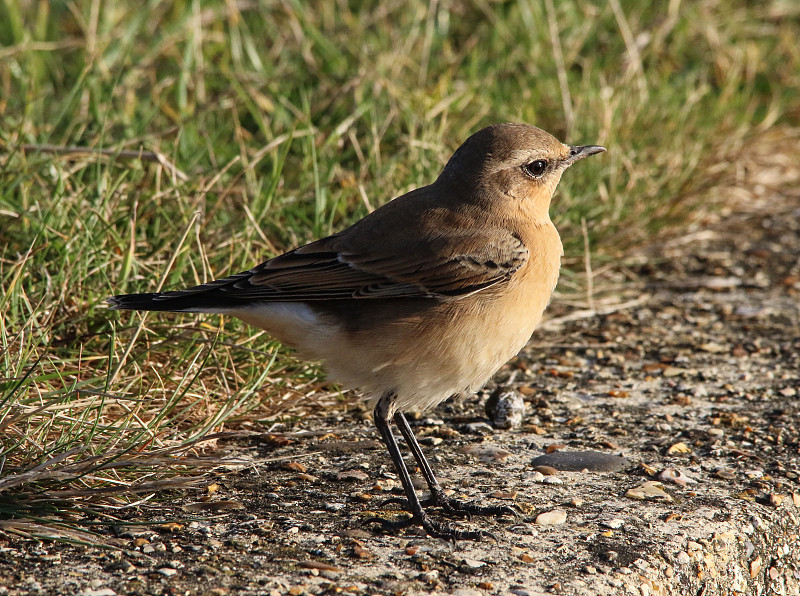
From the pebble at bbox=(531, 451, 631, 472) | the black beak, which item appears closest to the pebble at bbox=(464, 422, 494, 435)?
the pebble at bbox=(531, 451, 631, 472)

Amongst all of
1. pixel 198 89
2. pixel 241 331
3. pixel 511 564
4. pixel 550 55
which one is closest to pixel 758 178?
pixel 550 55

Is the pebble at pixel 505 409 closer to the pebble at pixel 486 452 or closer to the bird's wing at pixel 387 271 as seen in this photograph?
the pebble at pixel 486 452

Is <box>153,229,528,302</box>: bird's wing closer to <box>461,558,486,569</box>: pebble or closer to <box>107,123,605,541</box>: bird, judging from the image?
<box>107,123,605,541</box>: bird

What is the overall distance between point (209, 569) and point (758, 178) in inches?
242

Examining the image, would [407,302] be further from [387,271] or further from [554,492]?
[554,492]

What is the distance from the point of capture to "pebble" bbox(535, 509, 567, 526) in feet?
12.9

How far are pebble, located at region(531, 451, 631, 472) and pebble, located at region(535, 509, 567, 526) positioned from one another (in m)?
0.43

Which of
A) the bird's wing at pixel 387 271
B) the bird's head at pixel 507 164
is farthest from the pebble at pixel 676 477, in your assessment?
the bird's head at pixel 507 164

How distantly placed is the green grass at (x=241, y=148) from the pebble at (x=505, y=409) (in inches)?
34.1

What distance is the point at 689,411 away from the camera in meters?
5.02

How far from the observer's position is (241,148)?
20.0ft

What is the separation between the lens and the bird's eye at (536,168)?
195 inches

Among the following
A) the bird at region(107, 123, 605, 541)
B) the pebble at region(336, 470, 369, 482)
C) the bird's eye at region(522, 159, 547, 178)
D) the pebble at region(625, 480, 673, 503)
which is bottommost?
the pebble at region(625, 480, 673, 503)

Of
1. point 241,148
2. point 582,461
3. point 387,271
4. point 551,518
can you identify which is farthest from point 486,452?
point 241,148
